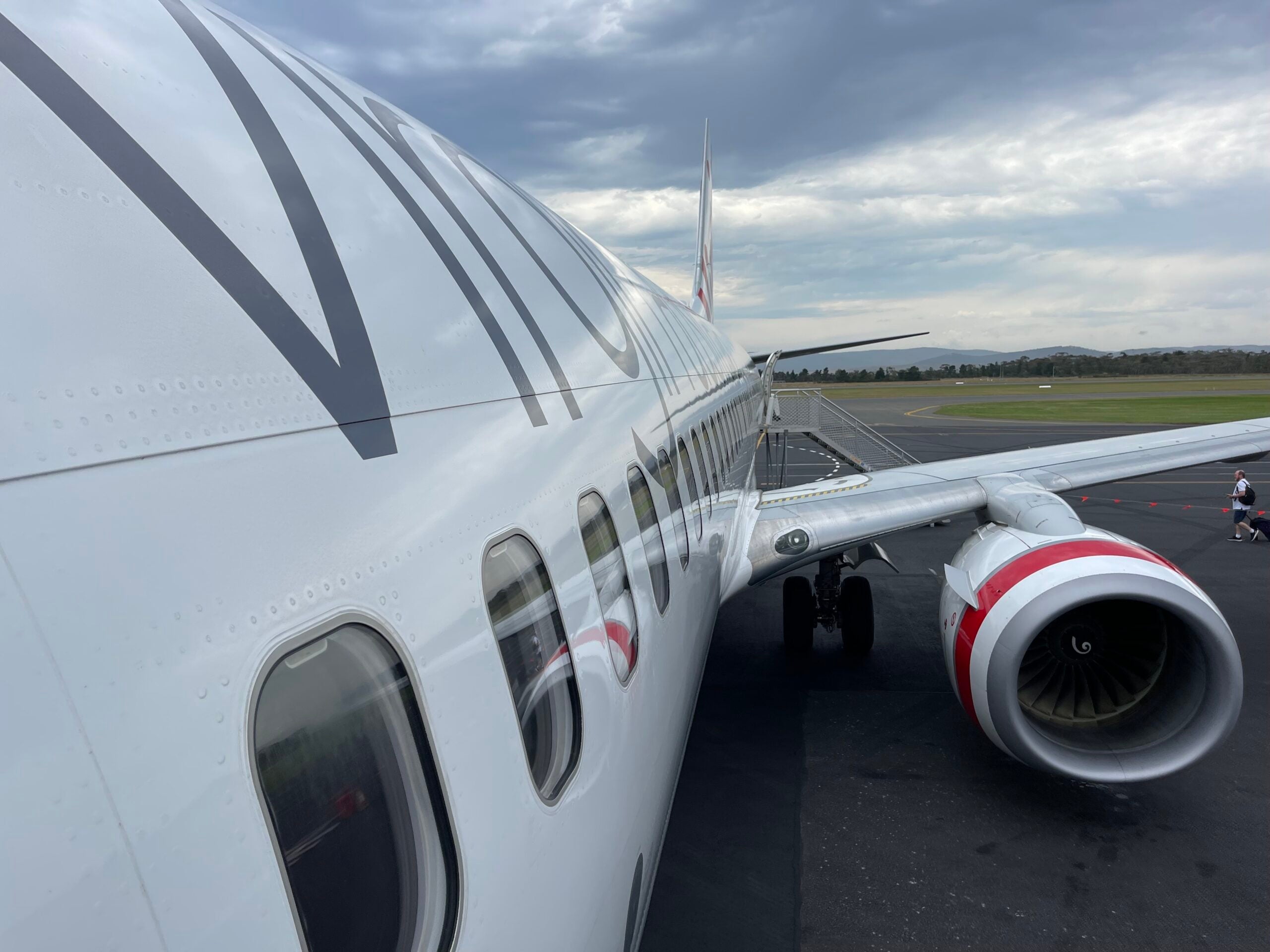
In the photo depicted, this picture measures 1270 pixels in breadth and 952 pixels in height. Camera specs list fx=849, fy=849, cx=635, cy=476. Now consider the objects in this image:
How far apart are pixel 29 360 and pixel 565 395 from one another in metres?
2.16

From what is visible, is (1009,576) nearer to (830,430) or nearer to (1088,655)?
Answer: (1088,655)

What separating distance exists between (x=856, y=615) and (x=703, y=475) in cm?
419

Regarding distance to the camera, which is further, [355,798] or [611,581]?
[611,581]

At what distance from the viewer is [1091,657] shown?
20.8 ft

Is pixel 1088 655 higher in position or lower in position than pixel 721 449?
lower

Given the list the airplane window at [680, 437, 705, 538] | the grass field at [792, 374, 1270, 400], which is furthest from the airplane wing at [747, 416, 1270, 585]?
the grass field at [792, 374, 1270, 400]

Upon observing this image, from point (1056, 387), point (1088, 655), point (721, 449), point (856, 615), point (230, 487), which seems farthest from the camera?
point (1056, 387)

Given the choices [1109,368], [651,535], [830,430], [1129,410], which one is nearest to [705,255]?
[830,430]

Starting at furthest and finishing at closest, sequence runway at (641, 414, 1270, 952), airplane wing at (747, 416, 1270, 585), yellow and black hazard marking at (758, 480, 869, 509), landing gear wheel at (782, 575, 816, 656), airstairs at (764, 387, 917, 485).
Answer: airstairs at (764, 387, 917, 485) < landing gear wheel at (782, 575, 816, 656) < yellow and black hazard marking at (758, 480, 869, 509) < airplane wing at (747, 416, 1270, 585) < runway at (641, 414, 1270, 952)

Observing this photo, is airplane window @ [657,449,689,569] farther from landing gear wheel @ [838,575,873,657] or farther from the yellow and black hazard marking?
landing gear wheel @ [838,575,873,657]

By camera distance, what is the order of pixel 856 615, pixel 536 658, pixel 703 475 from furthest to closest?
pixel 856 615 < pixel 703 475 < pixel 536 658

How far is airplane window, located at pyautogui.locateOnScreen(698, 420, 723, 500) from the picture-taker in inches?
274

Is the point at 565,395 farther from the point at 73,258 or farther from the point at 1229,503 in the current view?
the point at 1229,503

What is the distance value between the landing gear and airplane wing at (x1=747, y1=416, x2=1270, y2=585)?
1.08 metres
